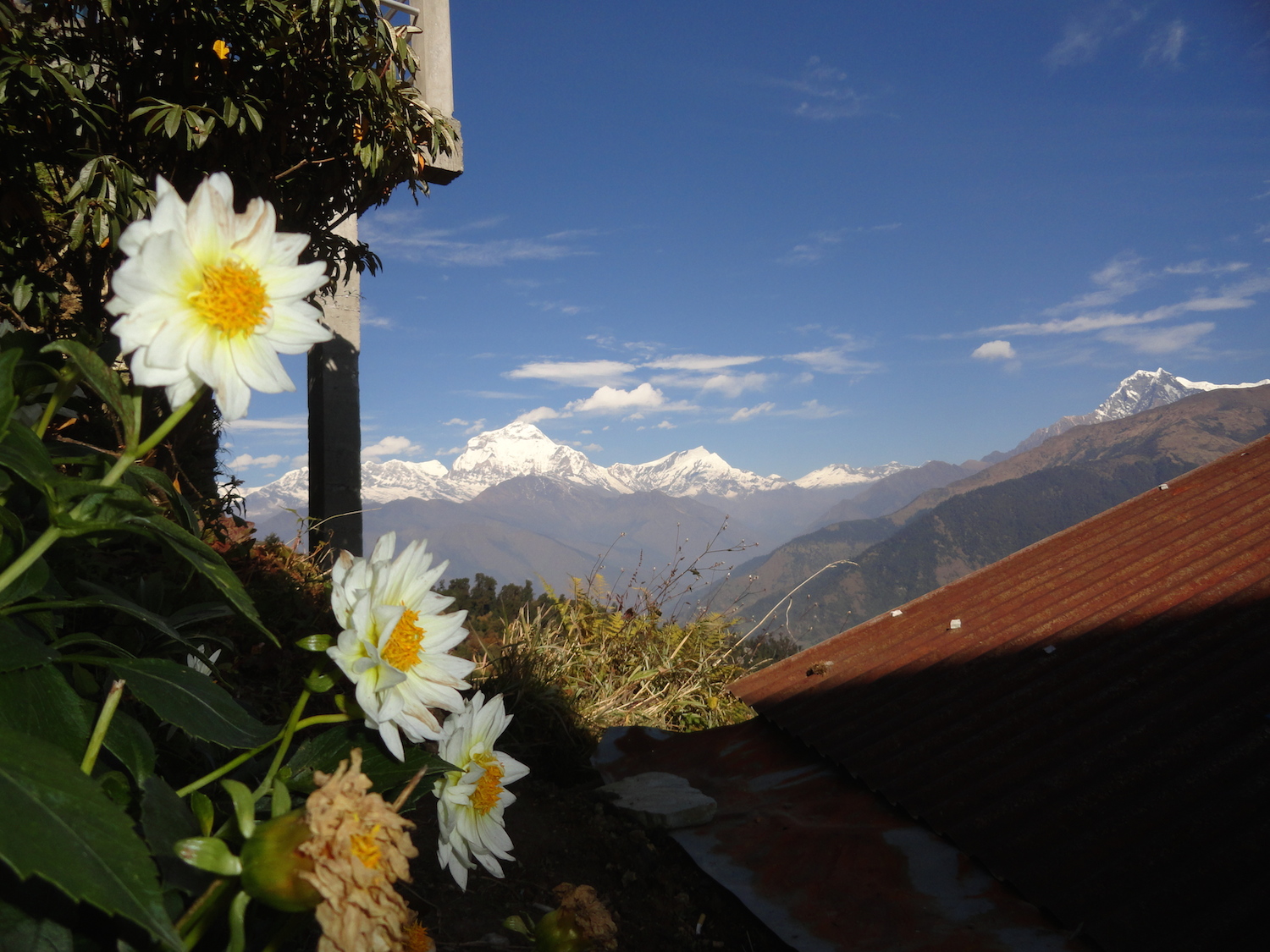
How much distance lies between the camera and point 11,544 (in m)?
0.62

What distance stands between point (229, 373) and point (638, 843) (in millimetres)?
2857

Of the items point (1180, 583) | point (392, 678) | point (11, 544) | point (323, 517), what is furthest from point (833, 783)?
point (323, 517)

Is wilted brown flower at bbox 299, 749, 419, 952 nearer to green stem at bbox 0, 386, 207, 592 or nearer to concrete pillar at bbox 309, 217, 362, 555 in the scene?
green stem at bbox 0, 386, 207, 592

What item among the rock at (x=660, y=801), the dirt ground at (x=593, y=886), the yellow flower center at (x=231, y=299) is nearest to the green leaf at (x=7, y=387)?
the yellow flower center at (x=231, y=299)

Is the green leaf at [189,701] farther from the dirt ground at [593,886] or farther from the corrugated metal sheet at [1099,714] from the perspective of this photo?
the corrugated metal sheet at [1099,714]

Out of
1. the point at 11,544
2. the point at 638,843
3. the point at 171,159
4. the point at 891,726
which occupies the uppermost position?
the point at 171,159

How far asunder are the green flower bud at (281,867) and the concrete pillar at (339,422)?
5313 mm

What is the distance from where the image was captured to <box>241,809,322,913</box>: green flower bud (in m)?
0.46

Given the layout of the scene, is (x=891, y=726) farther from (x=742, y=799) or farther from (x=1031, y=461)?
(x=1031, y=461)

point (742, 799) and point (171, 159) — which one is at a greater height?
point (171, 159)

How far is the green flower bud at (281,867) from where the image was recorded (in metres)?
0.46

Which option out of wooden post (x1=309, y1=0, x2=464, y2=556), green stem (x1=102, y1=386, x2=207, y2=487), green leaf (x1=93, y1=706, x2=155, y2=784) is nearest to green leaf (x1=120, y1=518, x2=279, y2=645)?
green stem (x1=102, y1=386, x2=207, y2=487)

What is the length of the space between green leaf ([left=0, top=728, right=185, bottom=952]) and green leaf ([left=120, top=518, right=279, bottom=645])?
153 millimetres

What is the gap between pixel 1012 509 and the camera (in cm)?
7000
